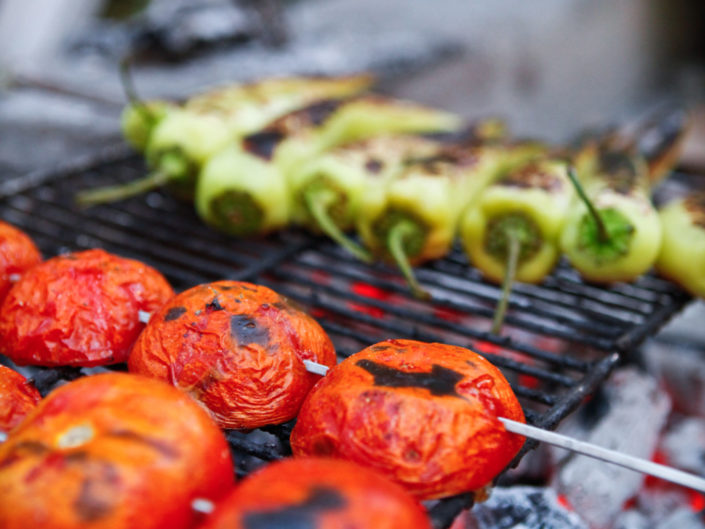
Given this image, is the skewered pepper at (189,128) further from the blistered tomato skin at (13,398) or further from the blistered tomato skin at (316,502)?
the blistered tomato skin at (316,502)

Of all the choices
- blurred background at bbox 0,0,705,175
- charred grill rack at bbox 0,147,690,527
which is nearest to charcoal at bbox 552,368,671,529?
charred grill rack at bbox 0,147,690,527

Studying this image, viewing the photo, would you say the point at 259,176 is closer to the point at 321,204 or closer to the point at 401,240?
the point at 321,204

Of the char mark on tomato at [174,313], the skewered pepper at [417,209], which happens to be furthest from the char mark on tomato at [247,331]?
the skewered pepper at [417,209]

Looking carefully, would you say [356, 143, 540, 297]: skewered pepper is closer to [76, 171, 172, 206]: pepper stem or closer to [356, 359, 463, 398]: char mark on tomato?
[76, 171, 172, 206]: pepper stem

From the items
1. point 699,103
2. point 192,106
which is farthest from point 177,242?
point 699,103

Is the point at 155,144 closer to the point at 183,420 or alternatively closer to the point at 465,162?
the point at 465,162

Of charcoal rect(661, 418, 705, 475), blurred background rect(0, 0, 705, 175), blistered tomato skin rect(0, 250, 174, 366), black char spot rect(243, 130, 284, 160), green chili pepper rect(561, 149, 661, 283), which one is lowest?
charcoal rect(661, 418, 705, 475)
